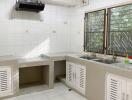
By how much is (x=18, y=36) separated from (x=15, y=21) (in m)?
0.42

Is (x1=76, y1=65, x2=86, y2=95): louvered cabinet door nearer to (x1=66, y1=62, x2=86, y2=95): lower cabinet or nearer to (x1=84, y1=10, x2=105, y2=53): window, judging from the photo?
(x1=66, y1=62, x2=86, y2=95): lower cabinet

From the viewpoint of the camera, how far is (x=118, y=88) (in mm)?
2639

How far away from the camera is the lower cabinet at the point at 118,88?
2473 mm

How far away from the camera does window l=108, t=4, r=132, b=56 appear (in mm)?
3174

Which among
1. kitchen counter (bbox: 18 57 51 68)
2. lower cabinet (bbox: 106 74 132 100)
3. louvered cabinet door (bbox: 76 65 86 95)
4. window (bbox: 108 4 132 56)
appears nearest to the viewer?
lower cabinet (bbox: 106 74 132 100)

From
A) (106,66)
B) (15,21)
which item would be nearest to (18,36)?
(15,21)

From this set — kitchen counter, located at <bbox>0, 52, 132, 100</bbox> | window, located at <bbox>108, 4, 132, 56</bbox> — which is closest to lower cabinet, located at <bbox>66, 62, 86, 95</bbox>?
kitchen counter, located at <bbox>0, 52, 132, 100</bbox>

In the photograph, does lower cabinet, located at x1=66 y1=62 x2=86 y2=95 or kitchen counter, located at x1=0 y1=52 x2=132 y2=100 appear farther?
lower cabinet, located at x1=66 y1=62 x2=86 y2=95

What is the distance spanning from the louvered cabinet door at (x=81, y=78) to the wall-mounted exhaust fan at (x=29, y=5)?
6.43 feet

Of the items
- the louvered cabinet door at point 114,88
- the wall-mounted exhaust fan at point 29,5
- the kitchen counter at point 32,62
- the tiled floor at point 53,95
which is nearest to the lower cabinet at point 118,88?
the louvered cabinet door at point 114,88

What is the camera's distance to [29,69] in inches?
175

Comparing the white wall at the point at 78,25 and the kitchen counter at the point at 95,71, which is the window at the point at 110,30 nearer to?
the white wall at the point at 78,25

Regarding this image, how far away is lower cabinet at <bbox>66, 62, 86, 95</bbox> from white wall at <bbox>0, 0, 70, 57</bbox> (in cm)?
110

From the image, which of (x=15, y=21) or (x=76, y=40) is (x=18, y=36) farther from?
(x=76, y=40)
